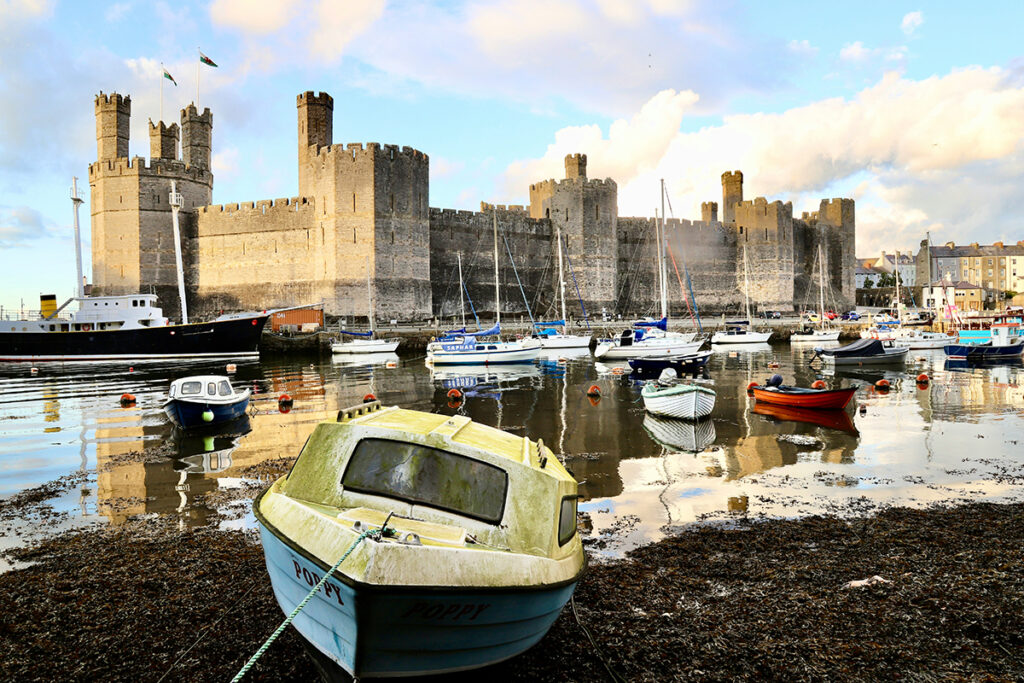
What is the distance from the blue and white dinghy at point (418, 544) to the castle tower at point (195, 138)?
43.8 meters

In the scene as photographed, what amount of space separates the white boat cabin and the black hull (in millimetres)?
380

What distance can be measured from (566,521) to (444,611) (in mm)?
1199

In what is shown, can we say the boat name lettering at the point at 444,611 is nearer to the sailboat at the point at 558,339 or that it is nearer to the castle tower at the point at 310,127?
the sailboat at the point at 558,339

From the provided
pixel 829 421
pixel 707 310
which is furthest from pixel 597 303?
pixel 829 421

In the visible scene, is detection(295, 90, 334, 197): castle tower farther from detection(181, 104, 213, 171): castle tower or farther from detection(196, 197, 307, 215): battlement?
detection(181, 104, 213, 171): castle tower

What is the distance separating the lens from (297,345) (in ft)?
112

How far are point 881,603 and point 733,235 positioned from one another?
5246 centimetres

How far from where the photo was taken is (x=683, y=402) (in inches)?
507

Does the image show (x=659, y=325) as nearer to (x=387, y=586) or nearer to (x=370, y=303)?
(x=370, y=303)

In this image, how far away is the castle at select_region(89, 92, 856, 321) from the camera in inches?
1441

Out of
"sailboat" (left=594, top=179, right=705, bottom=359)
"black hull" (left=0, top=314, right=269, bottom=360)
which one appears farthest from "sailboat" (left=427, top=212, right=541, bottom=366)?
"black hull" (left=0, top=314, right=269, bottom=360)

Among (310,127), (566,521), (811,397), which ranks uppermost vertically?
(310,127)

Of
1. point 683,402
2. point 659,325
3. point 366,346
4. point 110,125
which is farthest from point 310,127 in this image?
point 683,402

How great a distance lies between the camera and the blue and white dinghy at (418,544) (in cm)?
294
